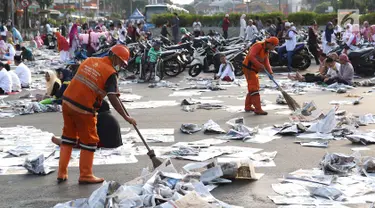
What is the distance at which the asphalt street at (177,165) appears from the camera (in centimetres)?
670

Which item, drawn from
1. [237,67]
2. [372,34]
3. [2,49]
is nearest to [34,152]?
[237,67]

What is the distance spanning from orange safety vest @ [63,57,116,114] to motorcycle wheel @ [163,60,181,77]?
43.9 ft

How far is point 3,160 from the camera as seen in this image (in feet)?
28.3

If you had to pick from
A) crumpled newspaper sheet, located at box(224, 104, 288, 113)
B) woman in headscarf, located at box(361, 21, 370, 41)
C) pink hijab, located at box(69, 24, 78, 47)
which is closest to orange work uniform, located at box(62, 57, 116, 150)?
crumpled newspaper sheet, located at box(224, 104, 288, 113)

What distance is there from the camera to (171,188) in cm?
627

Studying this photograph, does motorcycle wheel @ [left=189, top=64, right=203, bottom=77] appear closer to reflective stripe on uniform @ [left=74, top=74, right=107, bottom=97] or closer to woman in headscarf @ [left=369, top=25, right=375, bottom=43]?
woman in headscarf @ [left=369, top=25, right=375, bottom=43]

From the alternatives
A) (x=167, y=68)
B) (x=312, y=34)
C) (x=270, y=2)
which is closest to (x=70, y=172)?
(x=167, y=68)

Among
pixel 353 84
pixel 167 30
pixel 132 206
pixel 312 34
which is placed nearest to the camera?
pixel 132 206

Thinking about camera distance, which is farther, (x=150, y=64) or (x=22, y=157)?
(x=150, y=64)

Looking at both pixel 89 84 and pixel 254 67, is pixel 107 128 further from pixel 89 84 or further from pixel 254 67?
pixel 254 67

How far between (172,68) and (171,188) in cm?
1446

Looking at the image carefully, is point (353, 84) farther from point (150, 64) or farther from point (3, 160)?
point (3, 160)

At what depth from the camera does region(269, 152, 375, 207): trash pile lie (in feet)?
20.8

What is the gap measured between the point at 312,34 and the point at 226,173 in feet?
55.5
